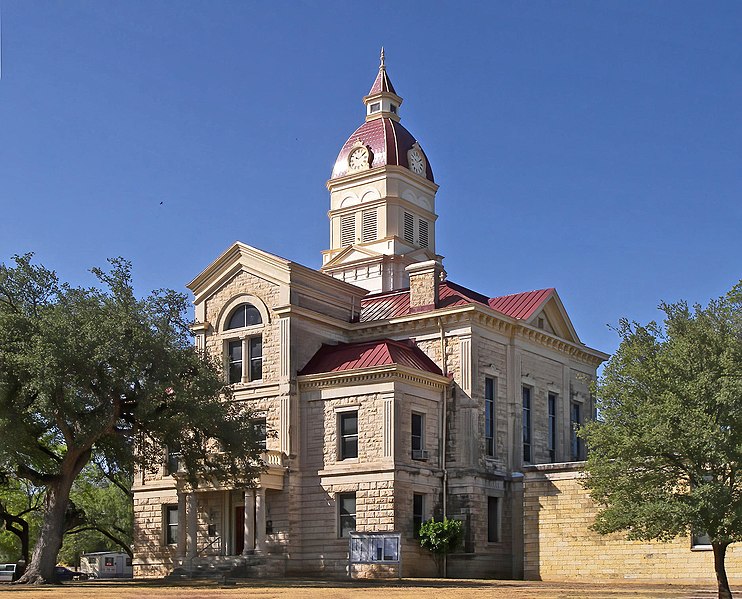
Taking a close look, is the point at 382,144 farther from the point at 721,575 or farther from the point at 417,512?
the point at 721,575

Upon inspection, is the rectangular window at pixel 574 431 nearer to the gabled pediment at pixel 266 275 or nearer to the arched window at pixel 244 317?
the gabled pediment at pixel 266 275

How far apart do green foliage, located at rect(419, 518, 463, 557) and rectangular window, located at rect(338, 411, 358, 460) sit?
162 inches

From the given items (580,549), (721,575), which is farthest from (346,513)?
(721,575)

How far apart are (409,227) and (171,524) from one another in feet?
66.3

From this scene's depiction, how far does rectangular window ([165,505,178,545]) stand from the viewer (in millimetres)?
48531

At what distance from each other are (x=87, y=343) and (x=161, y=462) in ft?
21.7

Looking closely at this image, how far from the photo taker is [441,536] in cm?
4316

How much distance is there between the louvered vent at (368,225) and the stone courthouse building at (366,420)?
7135mm

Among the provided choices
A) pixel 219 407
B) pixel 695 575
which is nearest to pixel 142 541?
pixel 219 407

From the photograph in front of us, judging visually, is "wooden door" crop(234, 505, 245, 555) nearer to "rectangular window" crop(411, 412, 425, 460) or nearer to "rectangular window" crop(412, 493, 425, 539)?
"rectangular window" crop(412, 493, 425, 539)

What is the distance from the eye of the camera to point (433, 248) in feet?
199

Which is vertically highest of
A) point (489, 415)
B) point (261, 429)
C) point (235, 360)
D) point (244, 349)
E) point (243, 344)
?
point (243, 344)

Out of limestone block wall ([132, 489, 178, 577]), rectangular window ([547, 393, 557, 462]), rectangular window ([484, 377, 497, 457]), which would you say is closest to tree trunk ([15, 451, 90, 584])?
limestone block wall ([132, 489, 178, 577])

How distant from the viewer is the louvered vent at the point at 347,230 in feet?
195
